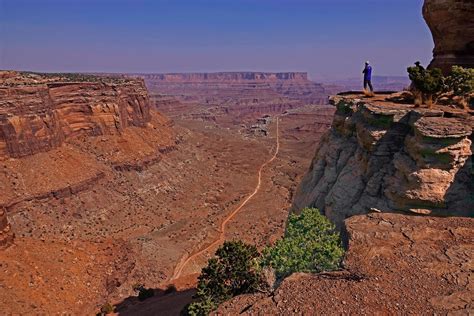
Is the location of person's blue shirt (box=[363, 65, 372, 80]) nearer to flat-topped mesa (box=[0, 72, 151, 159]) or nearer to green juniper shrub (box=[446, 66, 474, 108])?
green juniper shrub (box=[446, 66, 474, 108])

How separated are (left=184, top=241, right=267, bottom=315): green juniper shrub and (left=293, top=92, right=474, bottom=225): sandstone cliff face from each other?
5386mm

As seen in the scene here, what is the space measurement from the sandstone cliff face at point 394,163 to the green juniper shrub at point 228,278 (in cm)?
539

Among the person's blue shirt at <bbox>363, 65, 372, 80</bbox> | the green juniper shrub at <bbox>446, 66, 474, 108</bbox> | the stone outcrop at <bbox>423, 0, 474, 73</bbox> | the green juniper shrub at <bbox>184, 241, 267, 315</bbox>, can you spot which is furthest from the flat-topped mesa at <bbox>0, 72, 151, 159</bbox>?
the green juniper shrub at <bbox>446, 66, 474, 108</bbox>

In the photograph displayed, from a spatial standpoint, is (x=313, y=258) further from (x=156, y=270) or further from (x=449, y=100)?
(x=156, y=270)

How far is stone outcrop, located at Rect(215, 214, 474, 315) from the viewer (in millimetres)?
12078

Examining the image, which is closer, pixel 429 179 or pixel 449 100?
pixel 429 179

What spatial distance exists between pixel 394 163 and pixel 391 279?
A: 7.82m

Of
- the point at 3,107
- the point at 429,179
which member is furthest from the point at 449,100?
the point at 3,107

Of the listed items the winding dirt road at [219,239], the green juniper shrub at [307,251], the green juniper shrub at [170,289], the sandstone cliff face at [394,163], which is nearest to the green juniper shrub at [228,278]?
the green juniper shrub at [307,251]

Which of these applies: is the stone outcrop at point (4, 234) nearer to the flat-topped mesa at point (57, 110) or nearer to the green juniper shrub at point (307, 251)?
the flat-topped mesa at point (57, 110)

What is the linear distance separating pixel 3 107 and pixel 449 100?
50.9m

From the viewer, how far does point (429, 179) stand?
1755 centimetres

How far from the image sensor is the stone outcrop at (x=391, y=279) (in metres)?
12.1

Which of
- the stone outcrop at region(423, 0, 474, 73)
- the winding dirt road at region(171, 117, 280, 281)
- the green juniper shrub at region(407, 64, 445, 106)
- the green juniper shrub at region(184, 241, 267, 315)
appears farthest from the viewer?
the winding dirt road at region(171, 117, 280, 281)
